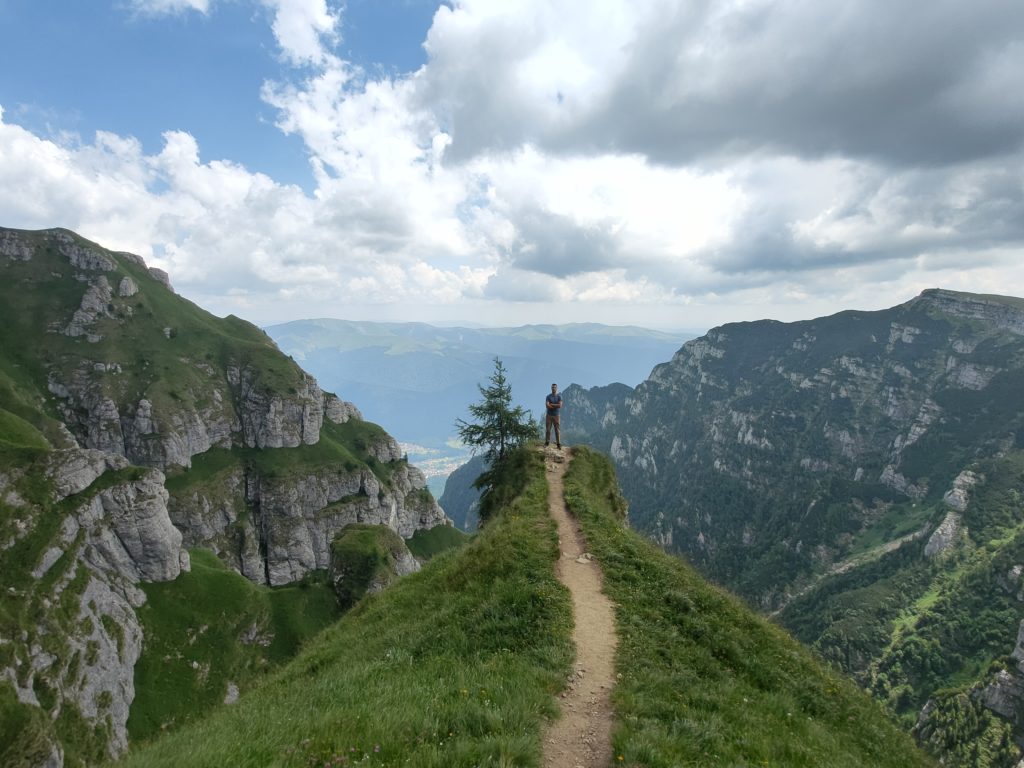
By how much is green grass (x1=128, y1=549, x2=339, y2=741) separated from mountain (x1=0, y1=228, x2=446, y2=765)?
33 cm

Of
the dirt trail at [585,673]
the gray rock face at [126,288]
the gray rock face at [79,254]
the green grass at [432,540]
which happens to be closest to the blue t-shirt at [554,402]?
the dirt trail at [585,673]

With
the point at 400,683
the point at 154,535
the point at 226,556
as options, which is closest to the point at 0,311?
the point at 226,556

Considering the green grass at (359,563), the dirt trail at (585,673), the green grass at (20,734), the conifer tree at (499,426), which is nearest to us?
the dirt trail at (585,673)

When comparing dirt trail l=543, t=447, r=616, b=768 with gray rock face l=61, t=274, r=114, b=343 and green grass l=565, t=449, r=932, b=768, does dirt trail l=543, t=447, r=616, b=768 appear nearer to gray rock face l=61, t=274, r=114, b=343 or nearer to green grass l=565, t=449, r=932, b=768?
green grass l=565, t=449, r=932, b=768

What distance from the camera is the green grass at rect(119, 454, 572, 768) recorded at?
807 centimetres

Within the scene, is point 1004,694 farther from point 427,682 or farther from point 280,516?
point 280,516

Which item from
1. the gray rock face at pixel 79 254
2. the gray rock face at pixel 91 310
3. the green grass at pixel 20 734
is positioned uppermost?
the gray rock face at pixel 79 254

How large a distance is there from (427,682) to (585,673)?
4.28 m

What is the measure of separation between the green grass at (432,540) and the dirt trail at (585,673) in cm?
14283

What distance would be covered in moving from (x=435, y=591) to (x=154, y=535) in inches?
3869

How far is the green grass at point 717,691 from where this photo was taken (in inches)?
402

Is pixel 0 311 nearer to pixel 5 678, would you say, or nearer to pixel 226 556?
pixel 226 556

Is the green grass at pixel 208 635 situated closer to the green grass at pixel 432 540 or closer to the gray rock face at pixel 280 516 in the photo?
the gray rock face at pixel 280 516

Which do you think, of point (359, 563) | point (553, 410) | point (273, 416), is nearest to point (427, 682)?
point (553, 410)
